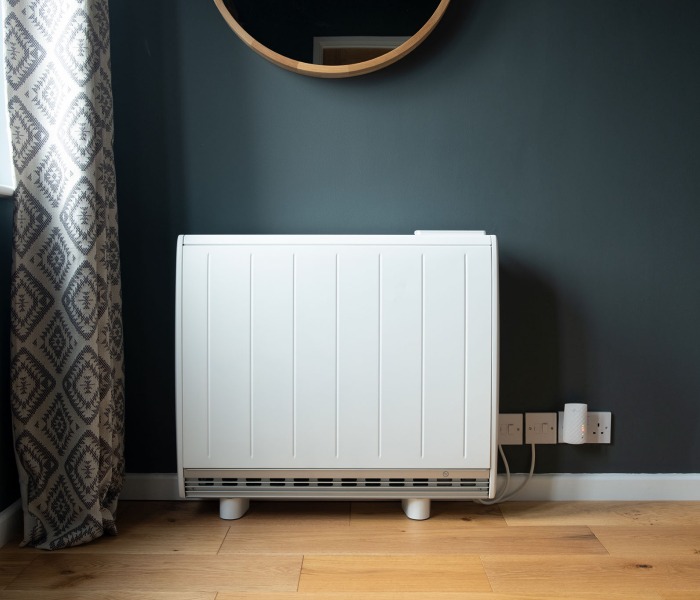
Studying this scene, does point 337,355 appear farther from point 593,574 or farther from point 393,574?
point 593,574

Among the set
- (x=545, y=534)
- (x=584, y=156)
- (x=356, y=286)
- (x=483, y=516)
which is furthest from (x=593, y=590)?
(x=584, y=156)

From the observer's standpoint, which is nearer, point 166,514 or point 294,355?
point 294,355

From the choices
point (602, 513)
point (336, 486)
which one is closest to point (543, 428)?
point (602, 513)

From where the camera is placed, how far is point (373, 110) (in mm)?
1654

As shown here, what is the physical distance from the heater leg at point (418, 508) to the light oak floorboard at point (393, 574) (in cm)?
19

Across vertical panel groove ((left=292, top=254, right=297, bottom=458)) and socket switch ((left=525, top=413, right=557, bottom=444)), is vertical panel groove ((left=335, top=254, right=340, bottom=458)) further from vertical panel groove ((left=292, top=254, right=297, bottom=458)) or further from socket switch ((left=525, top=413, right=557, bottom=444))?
socket switch ((left=525, top=413, right=557, bottom=444))

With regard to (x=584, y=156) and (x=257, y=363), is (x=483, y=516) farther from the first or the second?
(x=584, y=156)

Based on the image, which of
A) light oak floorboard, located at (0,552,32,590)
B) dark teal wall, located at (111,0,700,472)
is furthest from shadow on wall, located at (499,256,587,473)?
light oak floorboard, located at (0,552,32,590)

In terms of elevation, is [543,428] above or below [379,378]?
below

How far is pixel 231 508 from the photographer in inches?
61.7

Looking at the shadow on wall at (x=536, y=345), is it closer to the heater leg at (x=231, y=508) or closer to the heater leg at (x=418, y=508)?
the heater leg at (x=418, y=508)

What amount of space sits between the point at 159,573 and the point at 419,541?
569mm

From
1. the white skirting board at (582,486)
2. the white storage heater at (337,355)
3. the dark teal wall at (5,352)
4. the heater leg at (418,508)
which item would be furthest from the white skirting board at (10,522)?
the heater leg at (418,508)

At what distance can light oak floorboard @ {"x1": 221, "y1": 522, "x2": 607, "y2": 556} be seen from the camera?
1.41 m
